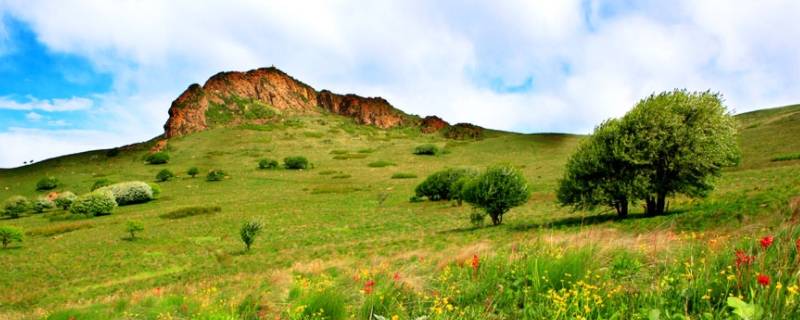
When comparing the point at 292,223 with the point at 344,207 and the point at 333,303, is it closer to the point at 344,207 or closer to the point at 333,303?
the point at 344,207

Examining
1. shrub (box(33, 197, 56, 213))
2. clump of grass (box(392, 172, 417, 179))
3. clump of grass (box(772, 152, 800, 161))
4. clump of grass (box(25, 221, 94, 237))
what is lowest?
clump of grass (box(25, 221, 94, 237))

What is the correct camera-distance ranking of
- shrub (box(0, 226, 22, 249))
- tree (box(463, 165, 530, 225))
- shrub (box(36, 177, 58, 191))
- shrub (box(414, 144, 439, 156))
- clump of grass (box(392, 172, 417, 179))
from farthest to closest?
shrub (box(414, 144, 439, 156)) < clump of grass (box(392, 172, 417, 179)) < shrub (box(36, 177, 58, 191)) < shrub (box(0, 226, 22, 249)) < tree (box(463, 165, 530, 225))

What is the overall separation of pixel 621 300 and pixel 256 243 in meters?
34.9

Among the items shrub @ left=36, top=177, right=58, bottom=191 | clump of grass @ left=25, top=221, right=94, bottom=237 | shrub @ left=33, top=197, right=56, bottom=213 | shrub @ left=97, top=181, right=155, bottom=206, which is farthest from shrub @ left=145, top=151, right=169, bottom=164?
clump of grass @ left=25, top=221, right=94, bottom=237

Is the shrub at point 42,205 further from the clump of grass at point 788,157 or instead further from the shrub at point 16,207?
the clump of grass at point 788,157

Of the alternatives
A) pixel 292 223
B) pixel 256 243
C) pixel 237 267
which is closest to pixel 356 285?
pixel 237 267

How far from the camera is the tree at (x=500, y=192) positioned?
113 feet

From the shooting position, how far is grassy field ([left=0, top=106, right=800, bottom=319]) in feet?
21.2

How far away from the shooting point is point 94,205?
5653cm

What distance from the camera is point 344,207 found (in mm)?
53344

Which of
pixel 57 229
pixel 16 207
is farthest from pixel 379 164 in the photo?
pixel 16 207

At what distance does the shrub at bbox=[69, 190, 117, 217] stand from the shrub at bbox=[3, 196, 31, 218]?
40.5 ft

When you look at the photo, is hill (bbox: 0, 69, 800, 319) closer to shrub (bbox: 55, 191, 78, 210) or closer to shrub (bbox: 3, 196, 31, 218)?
shrub (bbox: 3, 196, 31, 218)

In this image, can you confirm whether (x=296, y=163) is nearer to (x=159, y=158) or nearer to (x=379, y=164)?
(x=379, y=164)
